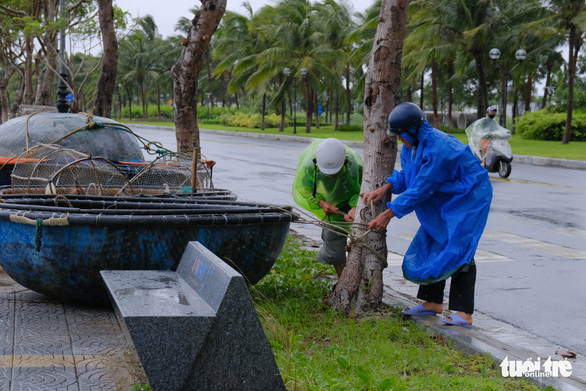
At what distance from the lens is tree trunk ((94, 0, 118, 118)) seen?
12031mm

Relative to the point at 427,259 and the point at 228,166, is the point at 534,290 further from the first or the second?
the point at 228,166

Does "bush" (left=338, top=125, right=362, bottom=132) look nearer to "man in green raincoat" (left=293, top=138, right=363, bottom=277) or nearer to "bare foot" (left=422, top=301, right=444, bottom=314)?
"man in green raincoat" (left=293, top=138, right=363, bottom=277)

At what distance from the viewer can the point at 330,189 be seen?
18.0 ft

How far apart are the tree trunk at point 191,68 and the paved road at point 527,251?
6.68 feet

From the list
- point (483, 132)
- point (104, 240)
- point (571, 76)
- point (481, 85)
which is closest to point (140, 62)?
point (481, 85)

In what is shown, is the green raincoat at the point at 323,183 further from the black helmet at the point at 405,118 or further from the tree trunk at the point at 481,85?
the tree trunk at the point at 481,85

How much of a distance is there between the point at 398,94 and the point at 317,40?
3679 cm

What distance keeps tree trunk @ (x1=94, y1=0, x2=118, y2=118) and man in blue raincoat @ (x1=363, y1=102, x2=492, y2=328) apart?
8760 millimetres

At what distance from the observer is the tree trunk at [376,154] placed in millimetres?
4789

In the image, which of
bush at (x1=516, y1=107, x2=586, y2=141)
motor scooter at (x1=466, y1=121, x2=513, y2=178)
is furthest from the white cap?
bush at (x1=516, y1=107, x2=586, y2=141)

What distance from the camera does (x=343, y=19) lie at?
144 feet

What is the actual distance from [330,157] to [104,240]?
184 centimetres

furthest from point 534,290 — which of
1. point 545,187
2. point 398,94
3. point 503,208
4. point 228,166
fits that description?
point 228,166

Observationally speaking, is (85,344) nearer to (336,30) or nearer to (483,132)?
(483,132)
